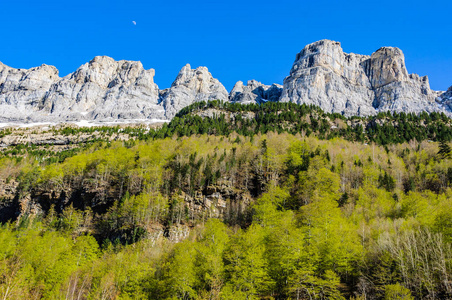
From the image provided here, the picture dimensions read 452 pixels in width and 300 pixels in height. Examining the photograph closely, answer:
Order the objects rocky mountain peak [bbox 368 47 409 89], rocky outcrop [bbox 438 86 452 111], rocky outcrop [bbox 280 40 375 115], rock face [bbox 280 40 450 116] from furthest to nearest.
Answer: rocky mountain peak [bbox 368 47 409 89]
rocky outcrop [bbox 438 86 452 111]
rocky outcrop [bbox 280 40 375 115]
rock face [bbox 280 40 450 116]

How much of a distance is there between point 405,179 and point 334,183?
1054 inches

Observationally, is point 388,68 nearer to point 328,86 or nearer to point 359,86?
point 359,86

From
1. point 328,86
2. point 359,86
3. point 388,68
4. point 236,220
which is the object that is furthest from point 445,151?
point 388,68

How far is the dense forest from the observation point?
1246 inches

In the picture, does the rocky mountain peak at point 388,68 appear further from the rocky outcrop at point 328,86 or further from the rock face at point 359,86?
the rocky outcrop at point 328,86

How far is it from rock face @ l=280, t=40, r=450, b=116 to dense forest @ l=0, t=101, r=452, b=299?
7213 cm

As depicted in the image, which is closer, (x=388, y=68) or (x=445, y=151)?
(x=445, y=151)

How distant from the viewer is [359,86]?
637 ft

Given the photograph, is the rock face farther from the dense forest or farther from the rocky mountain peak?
the dense forest

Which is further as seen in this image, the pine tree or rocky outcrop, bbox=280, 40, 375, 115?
rocky outcrop, bbox=280, 40, 375, 115

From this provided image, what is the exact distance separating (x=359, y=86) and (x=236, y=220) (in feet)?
573

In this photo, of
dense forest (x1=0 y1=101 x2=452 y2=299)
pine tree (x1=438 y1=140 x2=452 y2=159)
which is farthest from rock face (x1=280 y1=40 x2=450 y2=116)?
pine tree (x1=438 y1=140 x2=452 y2=159)

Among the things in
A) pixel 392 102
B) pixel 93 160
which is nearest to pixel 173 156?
pixel 93 160

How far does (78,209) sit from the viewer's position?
68.8 metres
